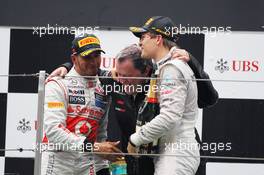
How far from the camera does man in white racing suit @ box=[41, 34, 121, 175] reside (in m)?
2.94

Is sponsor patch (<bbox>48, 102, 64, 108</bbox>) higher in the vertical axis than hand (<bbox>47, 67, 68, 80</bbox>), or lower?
lower

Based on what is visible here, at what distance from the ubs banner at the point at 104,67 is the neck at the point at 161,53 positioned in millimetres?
1044

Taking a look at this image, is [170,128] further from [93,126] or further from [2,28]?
[2,28]

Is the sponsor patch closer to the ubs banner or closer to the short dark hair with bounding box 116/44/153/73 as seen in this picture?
the short dark hair with bounding box 116/44/153/73

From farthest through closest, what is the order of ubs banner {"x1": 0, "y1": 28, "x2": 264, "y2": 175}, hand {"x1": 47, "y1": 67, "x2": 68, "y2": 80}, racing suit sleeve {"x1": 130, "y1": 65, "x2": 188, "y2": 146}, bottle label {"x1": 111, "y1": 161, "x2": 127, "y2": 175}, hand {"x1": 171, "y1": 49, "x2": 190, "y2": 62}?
ubs banner {"x1": 0, "y1": 28, "x2": 264, "y2": 175}
bottle label {"x1": 111, "y1": 161, "x2": 127, "y2": 175}
hand {"x1": 47, "y1": 67, "x2": 68, "y2": 80}
hand {"x1": 171, "y1": 49, "x2": 190, "y2": 62}
racing suit sleeve {"x1": 130, "y1": 65, "x2": 188, "y2": 146}

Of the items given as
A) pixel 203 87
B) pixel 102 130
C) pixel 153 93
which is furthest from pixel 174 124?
pixel 102 130

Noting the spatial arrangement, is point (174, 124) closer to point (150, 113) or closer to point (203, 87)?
point (150, 113)

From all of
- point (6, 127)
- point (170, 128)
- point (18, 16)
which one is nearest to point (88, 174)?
point (170, 128)

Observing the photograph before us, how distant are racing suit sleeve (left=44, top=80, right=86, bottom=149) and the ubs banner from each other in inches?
40.3

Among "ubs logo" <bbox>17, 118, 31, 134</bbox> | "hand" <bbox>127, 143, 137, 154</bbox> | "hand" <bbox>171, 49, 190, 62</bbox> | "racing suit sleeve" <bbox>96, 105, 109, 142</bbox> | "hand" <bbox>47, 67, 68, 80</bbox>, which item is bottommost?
"hand" <bbox>127, 143, 137, 154</bbox>

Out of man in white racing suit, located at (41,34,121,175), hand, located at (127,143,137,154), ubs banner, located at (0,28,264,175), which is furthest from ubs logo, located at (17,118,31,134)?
hand, located at (127,143,137,154)

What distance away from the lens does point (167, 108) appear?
2.70 m

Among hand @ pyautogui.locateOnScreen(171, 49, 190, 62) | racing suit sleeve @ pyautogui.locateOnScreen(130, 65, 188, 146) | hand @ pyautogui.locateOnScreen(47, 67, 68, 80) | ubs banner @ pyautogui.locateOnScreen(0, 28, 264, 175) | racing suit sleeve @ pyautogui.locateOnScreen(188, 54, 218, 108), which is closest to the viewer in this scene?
racing suit sleeve @ pyautogui.locateOnScreen(130, 65, 188, 146)

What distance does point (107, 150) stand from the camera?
3.00m
